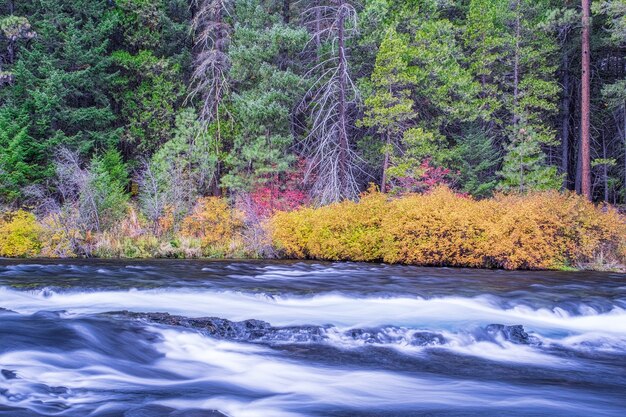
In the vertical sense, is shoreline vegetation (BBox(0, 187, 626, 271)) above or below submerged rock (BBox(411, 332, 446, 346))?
above

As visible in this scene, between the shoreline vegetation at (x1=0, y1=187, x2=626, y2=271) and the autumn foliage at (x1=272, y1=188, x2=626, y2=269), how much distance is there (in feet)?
0.09

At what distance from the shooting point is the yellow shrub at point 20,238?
639 inches

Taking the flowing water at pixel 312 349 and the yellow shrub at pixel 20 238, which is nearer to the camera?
the flowing water at pixel 312 349

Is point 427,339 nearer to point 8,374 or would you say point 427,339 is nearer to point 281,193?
point 8,374

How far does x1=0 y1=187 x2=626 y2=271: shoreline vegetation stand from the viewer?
13789mm

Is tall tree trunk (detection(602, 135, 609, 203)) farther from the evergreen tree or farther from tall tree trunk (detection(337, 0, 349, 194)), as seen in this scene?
the evergreen tree

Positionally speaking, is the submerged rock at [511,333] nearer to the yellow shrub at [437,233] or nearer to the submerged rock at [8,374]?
the submerged rock at [8,374]

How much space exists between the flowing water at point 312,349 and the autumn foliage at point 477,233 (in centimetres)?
286

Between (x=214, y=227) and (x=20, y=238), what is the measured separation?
607 cm

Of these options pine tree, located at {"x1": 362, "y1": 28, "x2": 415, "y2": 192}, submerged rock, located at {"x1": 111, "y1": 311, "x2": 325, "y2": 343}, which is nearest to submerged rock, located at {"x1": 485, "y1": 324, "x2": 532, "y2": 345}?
submerged rock, located at {"x1": 111, "y1": 311, "x2": 325, "y2": 343}

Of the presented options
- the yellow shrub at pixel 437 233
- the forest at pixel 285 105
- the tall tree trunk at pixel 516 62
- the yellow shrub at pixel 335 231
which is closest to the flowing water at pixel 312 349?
the yellow shrub at pixel 437 233

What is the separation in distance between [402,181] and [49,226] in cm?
1289

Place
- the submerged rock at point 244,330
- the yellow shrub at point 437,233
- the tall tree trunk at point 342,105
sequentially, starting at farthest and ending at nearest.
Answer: the tall tree trunk at point 342,105 → the yellow shrub at point 437,233 → the submerged rock at point 244,330

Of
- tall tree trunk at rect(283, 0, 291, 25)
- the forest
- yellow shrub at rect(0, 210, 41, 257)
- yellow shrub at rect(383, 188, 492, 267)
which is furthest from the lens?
tall tree trunk at rect(283, 0, 291, 25)
